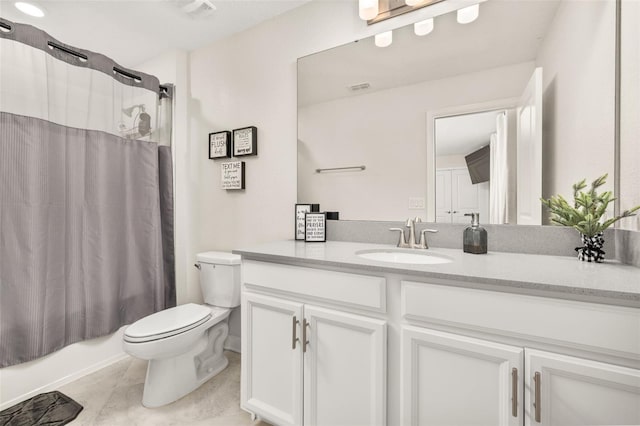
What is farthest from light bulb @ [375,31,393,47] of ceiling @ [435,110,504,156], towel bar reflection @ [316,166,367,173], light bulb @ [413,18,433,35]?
towel bar reflection @ [316,166,367,173]

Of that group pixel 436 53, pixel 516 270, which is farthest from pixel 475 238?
pixel 436 53

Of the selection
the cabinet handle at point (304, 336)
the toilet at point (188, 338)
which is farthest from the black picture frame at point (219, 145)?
the cabinet handle at point (304, 336)

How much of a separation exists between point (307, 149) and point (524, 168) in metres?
1.15

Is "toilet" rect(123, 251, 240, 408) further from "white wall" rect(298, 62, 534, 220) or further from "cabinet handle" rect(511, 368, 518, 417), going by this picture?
"cabinet handle" rect(511, 368, 518, 417)

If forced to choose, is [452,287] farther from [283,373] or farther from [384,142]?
[384,142]

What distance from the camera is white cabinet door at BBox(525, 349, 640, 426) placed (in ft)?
2.41

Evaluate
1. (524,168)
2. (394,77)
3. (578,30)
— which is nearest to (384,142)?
(394,77)

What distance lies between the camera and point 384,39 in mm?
1612

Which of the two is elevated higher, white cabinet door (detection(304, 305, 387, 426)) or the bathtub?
white cabinet door (detection(304, 305, 387, 426))

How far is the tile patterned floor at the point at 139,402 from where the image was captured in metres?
1.46

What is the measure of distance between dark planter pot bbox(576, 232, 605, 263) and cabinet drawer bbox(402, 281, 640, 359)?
407mm

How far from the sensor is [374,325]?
1.05 meters

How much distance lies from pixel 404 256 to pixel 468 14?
122 cm

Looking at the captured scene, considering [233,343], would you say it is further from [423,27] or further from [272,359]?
[423,27]
